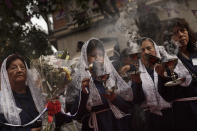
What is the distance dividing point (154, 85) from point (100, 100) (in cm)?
70

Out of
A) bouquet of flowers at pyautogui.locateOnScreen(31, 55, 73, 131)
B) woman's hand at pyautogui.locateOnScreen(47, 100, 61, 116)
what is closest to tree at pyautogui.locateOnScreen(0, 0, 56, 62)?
bouquet of flowers at pyautogui.locateOnScreen(31, 55, 73, 131)

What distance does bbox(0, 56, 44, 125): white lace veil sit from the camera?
2832 mm

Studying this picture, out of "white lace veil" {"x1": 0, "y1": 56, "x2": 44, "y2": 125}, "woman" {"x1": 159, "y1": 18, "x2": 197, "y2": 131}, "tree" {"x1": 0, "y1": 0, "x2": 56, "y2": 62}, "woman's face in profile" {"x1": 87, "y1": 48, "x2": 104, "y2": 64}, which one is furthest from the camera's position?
"tree" {"x1": 0, "y1": 0, "x2": 56, "y2": 62}

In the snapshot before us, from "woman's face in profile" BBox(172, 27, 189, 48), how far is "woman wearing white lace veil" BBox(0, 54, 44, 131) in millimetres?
1871

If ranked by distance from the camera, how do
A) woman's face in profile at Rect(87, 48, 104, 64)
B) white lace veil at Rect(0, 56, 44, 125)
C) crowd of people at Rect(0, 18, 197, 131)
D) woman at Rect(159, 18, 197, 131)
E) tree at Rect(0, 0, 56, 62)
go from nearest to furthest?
white lace veil at Rect(0, 56, 44, 125), crowd of people at Rect(0, 18, 197, 131), woman at Rect(159, 18, 197, 131), woman's face in profile at Rect(87, 48, 104, 64), tree at Rect(0, 0, 56, 62)

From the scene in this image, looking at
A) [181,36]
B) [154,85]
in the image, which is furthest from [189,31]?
[154,85]

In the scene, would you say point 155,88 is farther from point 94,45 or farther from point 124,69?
point 94,45

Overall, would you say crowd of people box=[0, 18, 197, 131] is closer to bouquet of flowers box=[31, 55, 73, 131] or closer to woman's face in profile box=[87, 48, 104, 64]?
woman's face in profile box=[87, 48, 104, 64]

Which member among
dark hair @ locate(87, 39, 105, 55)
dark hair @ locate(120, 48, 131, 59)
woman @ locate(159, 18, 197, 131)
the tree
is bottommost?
woman @ locate(159, 18, 197, 131)

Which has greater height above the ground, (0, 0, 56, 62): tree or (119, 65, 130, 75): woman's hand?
(0, 0, 56, 62): tree

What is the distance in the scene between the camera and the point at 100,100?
120 inches

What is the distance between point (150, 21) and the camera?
378 centimetres

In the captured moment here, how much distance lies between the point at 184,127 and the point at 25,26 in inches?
126

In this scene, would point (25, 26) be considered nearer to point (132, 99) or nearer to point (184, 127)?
point (132, 99)
